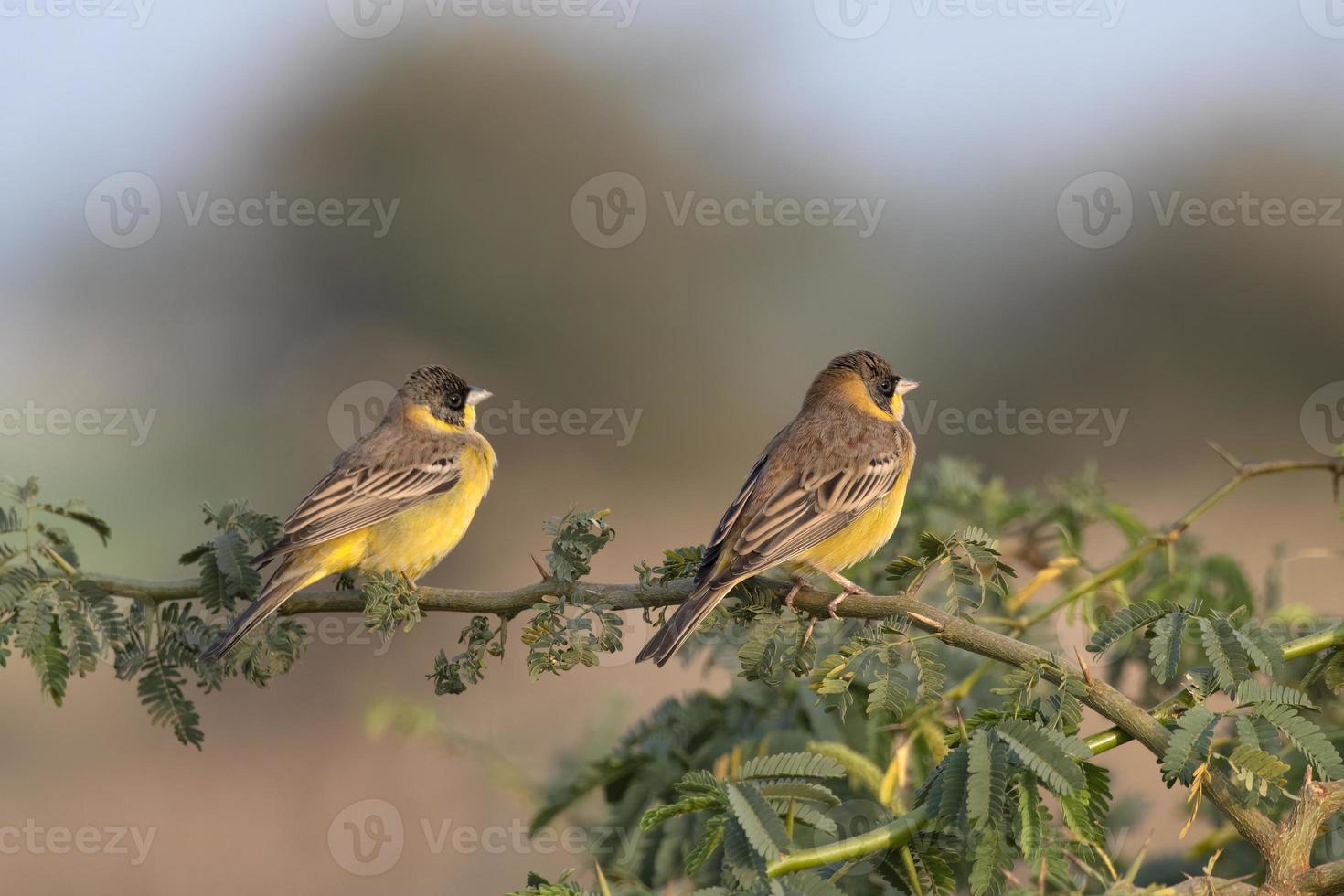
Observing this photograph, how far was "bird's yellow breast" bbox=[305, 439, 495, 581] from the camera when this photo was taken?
4.80m

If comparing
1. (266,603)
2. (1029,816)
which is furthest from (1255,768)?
(266,603)

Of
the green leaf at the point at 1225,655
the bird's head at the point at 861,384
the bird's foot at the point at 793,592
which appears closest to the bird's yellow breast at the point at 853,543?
the bird's foot at the point at 793,592

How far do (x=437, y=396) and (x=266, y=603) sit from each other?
2.49 meters

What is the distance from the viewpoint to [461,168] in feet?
65.3

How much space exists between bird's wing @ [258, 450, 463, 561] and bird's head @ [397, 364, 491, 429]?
38 cm

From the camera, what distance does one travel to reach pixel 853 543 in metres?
4.02

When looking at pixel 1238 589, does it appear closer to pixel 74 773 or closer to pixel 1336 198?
pixel 74 773

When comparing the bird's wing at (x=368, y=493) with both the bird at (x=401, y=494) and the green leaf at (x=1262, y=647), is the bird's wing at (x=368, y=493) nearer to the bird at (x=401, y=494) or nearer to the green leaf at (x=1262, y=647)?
the bird at (x=401, y=494)

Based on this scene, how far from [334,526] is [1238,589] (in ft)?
10.0

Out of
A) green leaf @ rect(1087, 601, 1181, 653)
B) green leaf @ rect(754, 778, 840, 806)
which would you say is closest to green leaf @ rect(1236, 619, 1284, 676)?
green leaf @ rect(1087, 601, 1181, 653)

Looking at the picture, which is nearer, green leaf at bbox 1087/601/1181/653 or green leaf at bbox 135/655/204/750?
green leaf at bbox 1087/601/1181/653

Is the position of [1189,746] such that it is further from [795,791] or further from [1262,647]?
[795,791]

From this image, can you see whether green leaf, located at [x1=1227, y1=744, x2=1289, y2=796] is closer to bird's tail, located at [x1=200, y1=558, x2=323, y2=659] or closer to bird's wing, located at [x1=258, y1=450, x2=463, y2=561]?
bird's tail, located at [x1=200, y1=558, x2=323, y2=659]

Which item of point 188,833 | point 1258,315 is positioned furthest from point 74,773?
point 1258,315
